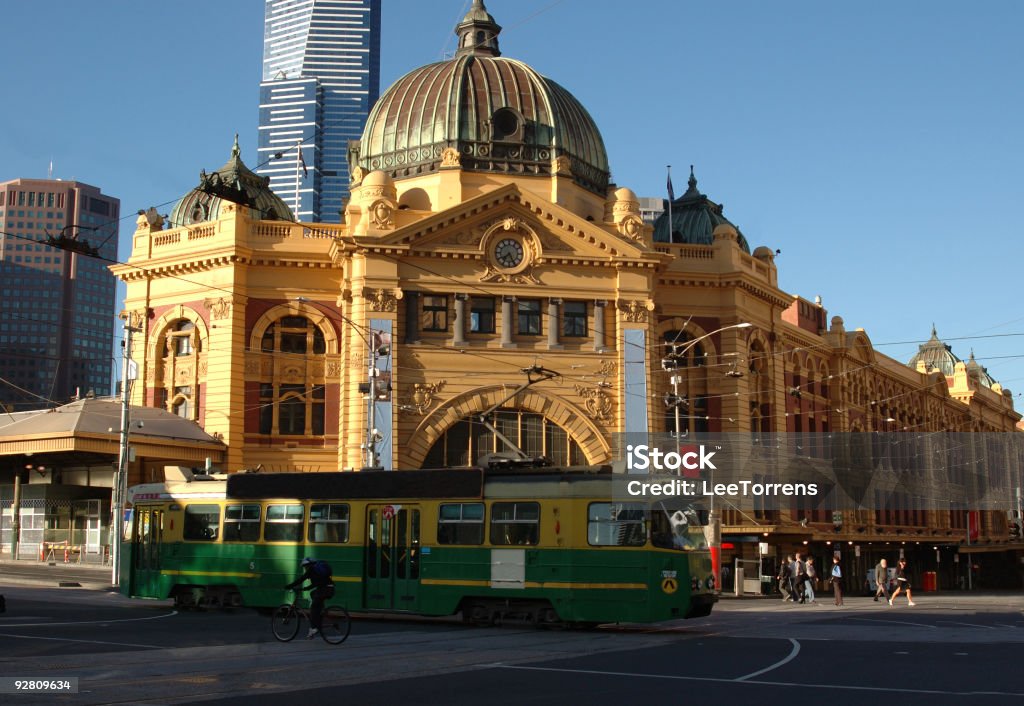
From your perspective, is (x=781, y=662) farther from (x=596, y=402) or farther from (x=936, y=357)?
(x=936, y=357)

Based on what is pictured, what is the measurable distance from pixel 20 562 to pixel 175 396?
950 centimetres

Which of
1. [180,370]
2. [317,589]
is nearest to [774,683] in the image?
[317,589]

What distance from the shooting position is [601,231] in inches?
2058

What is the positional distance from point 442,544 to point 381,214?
26.0 meters

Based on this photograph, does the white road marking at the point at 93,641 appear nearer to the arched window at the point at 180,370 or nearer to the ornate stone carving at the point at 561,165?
the arched window at the point at 180,370

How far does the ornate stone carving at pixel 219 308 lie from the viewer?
5278 centimetres

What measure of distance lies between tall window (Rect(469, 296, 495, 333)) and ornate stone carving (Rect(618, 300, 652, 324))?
18.1 feet

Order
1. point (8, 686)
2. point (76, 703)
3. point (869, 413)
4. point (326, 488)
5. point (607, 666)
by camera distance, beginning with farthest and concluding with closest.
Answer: point (869, 413), point (326, 488), point (607, 666), point (8, 686), point (76, 703)

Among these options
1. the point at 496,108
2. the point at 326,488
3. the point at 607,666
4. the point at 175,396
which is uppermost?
the point at 496,108

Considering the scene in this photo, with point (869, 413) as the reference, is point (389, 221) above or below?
above

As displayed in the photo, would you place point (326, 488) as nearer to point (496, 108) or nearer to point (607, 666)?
point (607, 666)

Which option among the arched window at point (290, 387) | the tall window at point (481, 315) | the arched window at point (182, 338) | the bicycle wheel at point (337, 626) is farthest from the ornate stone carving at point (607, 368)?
the bicycle wheel at point (337, 626)

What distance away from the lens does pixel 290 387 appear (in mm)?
53719

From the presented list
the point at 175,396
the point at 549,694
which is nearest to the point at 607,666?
the point at 549,694
